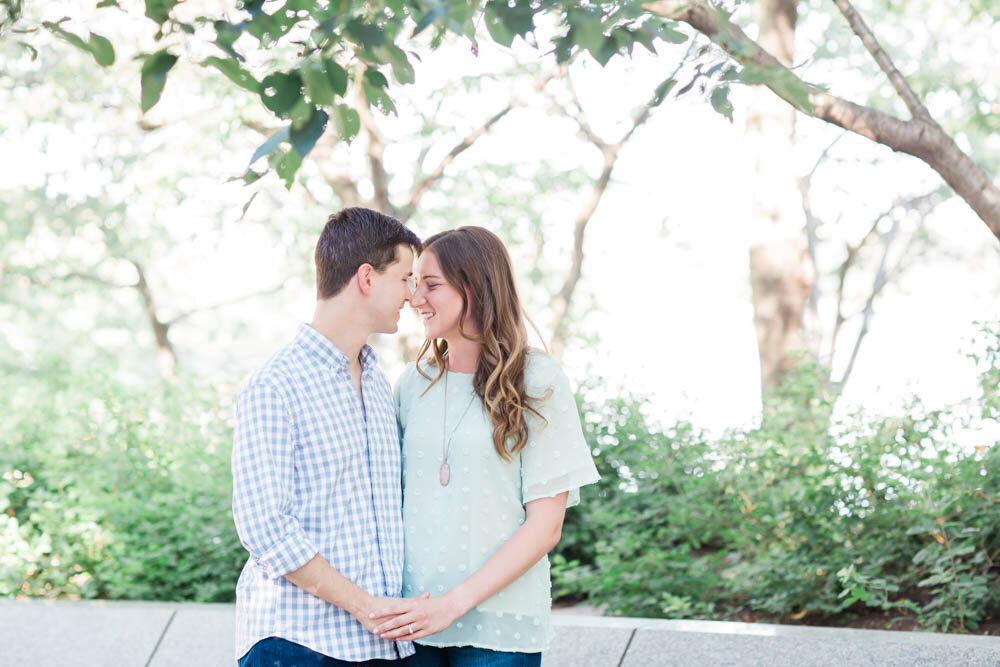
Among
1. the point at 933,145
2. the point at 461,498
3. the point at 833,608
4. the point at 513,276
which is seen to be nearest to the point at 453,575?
the point at 461,498

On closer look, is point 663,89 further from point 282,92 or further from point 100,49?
point 100,49

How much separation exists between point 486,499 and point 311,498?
0.50 metres

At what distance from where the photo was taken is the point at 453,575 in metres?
2.67

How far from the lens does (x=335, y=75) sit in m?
1.87

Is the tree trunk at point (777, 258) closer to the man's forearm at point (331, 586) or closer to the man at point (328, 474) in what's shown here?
the man at point (328, 474)

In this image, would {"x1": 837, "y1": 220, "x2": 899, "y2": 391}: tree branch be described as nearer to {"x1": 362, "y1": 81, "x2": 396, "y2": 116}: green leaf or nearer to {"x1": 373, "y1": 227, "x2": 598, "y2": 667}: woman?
{"x1": 373, "y1": 227, "x2": 598, "y2": 667}: woman

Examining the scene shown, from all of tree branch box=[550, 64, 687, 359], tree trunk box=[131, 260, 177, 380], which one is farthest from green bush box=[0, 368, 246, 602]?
tree trunk box=[131, 260, 177, 380]

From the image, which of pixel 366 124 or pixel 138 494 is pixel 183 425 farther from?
pixel 366 124

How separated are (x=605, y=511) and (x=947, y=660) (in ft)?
7.91

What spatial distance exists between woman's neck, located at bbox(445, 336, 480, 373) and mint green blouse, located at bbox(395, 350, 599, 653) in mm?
131

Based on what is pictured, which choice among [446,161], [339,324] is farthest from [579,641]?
[446,161]

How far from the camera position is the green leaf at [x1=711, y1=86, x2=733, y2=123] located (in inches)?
98.4

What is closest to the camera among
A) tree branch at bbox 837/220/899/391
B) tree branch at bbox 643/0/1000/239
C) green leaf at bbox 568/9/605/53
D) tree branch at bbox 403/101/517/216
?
green leaf at bbox 568/9/605/53

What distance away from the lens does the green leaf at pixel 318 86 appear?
1851mm
